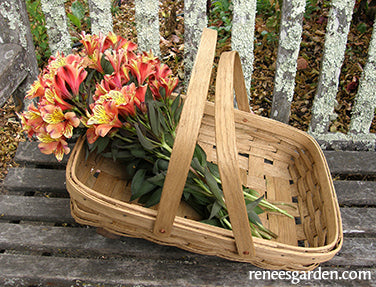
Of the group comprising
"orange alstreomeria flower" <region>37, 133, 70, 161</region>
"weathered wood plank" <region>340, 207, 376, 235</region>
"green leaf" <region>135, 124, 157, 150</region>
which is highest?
"green leaf" <region>135, 124, 157, 150</region>

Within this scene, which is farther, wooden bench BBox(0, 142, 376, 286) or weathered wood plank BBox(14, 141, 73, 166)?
weathered wood plank BBox(14, 141, 73, 166)

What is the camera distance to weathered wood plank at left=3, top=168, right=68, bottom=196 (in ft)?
4.33

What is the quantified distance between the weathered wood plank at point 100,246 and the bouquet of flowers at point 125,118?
137mm

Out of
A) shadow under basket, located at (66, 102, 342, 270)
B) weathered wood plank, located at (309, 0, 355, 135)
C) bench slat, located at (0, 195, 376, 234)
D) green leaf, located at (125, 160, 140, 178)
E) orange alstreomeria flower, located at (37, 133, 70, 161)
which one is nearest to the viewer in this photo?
shadow under basket, located at (66, 102, 342, 270)

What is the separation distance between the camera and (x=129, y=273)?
1.05m

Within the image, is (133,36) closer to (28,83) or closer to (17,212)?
(28,83)

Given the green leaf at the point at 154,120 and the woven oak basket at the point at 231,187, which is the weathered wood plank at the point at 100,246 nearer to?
the woven oak basket at the point at 231,187

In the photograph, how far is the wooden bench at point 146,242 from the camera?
1057 millimetres

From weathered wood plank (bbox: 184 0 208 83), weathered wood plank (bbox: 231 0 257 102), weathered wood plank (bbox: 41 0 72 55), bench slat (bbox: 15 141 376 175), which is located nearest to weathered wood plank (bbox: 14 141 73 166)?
bench slat (bbox: 15 141 376 175)

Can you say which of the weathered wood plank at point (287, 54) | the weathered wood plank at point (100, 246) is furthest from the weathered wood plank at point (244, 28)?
the weathered wood plank at point (100, 246)

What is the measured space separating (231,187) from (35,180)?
0.83 meters

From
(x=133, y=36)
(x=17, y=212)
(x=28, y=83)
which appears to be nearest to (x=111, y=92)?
(x=17, y=212)

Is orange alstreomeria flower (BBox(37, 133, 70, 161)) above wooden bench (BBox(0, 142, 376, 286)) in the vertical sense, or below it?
above

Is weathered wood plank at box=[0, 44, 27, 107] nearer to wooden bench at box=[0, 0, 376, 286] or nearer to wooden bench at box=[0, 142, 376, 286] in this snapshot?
wooden bench at box=[0, 0, 376, 286]
